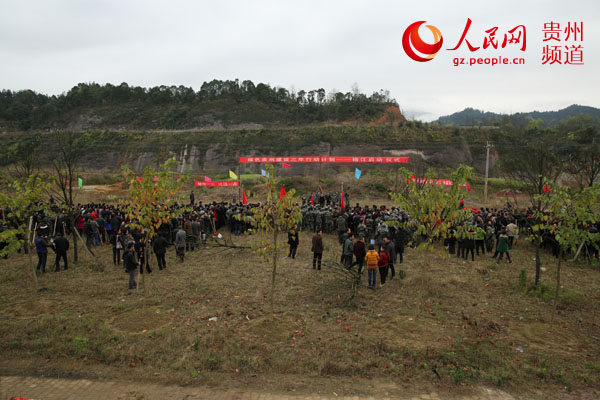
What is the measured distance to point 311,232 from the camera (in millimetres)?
19016

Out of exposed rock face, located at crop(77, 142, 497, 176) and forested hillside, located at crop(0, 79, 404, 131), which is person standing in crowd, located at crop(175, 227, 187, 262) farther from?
forested hillside, located at crop(0, 79, 404, 131)

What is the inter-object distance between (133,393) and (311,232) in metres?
13.2

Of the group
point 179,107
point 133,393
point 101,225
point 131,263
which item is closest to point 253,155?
point 179,107

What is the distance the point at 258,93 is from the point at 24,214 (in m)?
70.0

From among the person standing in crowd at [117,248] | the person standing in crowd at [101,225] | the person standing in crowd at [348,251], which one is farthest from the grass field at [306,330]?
the person standing in crowd at [101,225]

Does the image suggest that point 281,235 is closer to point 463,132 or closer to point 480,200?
point 480,200

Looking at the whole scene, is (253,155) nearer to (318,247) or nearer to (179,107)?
(179,107)

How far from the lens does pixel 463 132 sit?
2030 inches

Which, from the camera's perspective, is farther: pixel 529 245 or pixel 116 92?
pixel 116 92

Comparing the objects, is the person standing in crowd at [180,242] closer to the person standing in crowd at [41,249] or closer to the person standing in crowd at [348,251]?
the person standing in crowd at [41,249]

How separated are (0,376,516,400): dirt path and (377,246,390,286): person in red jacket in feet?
16.2

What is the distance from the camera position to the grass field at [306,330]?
6.90 metres

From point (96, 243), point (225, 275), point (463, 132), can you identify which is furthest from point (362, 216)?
point (463, 132)

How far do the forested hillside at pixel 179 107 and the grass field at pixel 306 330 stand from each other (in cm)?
5511
